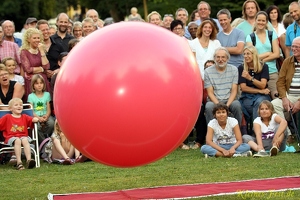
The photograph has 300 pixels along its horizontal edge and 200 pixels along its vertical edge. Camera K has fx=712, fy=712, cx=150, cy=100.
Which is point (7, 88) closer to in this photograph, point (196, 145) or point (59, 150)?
point (59, 150)

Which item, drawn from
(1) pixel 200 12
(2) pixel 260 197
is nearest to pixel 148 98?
(2) pixel 260 197

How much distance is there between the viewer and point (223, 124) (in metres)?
12.6

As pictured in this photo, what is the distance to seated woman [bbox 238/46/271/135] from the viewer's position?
44.8 feet

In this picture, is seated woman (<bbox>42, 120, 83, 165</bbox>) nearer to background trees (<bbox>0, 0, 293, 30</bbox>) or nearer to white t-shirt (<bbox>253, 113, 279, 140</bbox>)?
white t-shirt (<bbox>253, 113, 279, 140</bbox>)

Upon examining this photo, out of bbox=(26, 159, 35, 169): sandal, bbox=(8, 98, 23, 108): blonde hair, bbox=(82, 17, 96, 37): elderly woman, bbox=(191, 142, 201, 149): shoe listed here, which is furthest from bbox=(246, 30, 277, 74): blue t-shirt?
bbox=(26, 159, 35, 169): sandal

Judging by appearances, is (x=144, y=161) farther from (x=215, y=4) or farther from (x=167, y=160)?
(x=215, y=4)

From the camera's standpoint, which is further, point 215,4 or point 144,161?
point 215,4

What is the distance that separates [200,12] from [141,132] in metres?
9.23

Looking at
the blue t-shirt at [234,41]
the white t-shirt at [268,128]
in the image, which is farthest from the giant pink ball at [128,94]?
the blue t-shirt at [234,41]

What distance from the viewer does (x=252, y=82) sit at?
13.8 meters

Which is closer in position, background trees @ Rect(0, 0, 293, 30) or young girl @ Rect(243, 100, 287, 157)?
young girl @ Rect(243, 100, 287, 157)

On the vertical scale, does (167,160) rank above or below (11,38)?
below

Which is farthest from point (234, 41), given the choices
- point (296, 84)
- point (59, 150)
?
point (59, 150)

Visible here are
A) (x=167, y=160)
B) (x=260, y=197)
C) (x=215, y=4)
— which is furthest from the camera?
(x=215, y=4)
